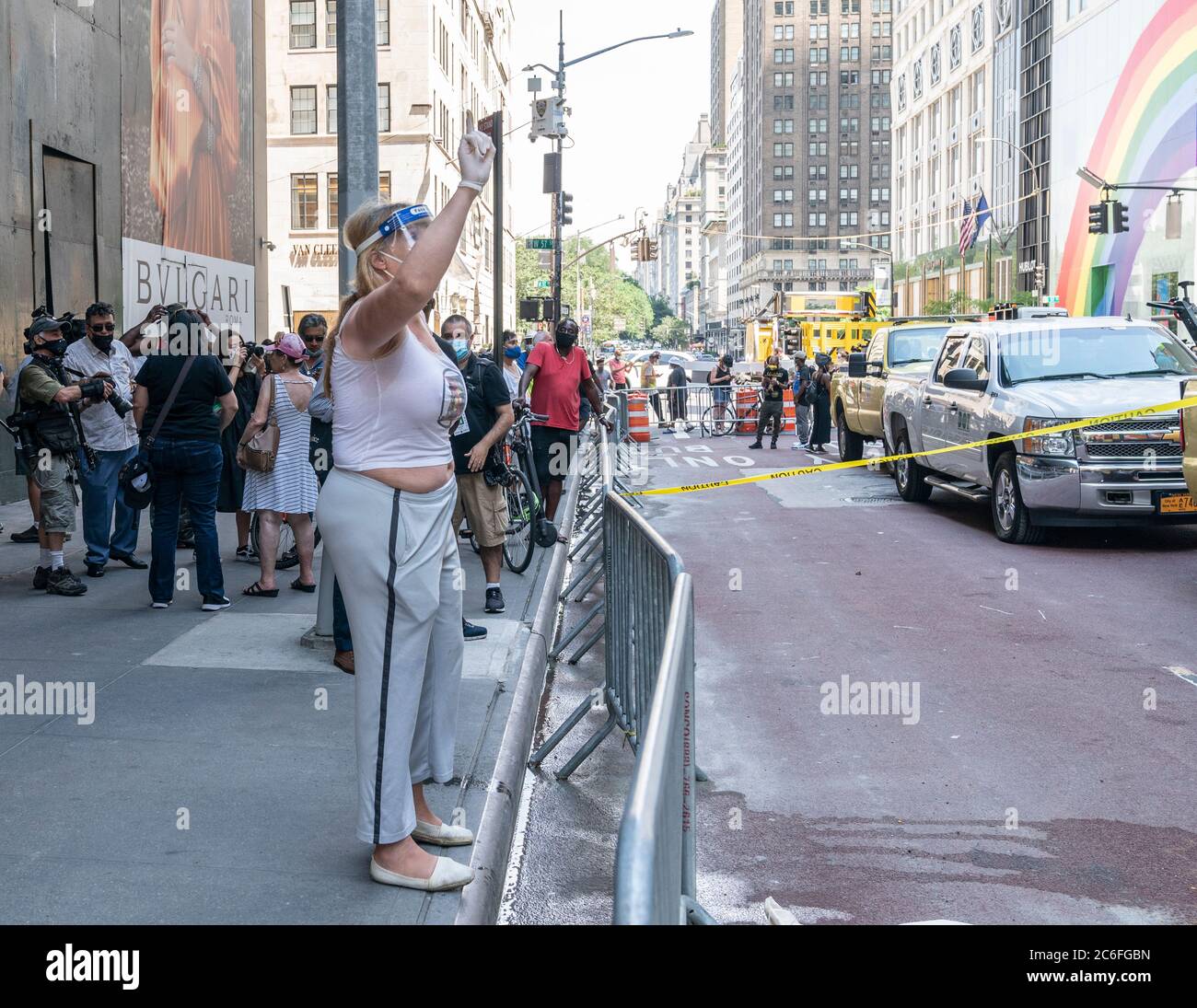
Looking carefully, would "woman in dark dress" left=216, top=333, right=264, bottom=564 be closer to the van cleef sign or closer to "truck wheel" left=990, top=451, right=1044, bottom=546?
"truck wheel" left=990, top=451, right=1044, bottom=546

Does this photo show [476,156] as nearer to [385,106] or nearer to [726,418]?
[726,418]

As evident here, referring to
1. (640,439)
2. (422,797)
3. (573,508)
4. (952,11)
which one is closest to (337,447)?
(422,797)

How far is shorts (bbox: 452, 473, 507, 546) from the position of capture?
9.26 meters

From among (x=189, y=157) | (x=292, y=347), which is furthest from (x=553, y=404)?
(x=189, y=157)

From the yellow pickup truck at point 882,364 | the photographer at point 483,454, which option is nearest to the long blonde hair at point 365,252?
the photographer at point 483,454

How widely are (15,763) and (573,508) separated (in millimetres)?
10044

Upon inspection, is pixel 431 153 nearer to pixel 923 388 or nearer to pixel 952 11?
pixel 923 388

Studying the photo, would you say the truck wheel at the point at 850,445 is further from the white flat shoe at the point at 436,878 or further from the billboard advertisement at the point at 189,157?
the white flat shoe at the point at 436,878

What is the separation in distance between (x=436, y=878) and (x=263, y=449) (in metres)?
5.96

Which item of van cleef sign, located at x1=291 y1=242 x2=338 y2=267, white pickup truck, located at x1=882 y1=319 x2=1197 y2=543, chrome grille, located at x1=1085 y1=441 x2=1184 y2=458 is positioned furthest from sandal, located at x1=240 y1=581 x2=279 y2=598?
van cleef sign, located at x1=291 y1=242 x2=338 y2=267

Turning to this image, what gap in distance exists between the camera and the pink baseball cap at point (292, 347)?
366 inches

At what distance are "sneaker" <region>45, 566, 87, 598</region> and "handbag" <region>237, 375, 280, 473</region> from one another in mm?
1374

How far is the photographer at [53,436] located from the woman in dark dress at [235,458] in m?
1.36
